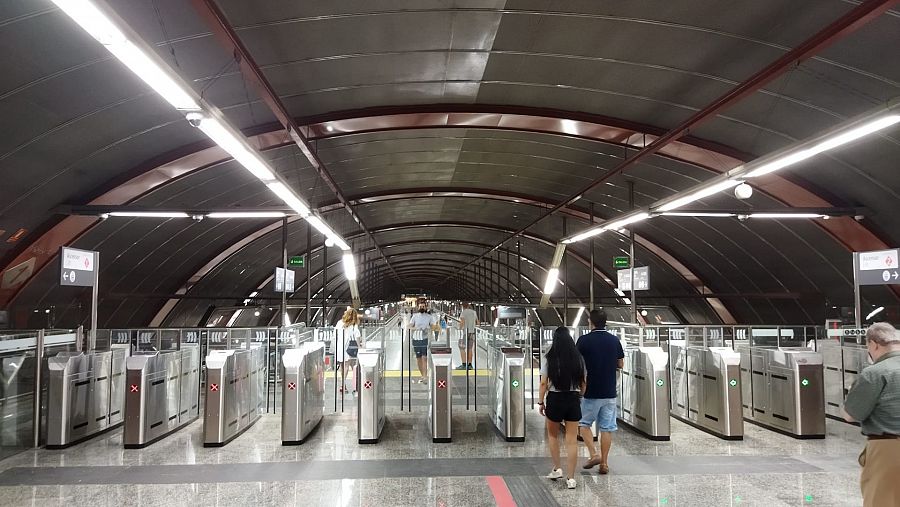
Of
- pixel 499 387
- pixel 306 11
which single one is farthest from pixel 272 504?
pixel 306 11

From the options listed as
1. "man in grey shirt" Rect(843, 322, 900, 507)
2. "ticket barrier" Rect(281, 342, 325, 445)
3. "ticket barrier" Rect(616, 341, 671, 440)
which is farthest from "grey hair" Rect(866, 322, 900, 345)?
"ticket barrier" Rect(281, 342, 325, 445)

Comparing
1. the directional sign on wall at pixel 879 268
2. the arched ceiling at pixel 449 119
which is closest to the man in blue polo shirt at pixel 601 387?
the arched ceiling at pixel 449 119

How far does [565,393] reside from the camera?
5.95 m

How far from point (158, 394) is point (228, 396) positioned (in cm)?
114

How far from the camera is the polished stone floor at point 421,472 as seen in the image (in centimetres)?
558

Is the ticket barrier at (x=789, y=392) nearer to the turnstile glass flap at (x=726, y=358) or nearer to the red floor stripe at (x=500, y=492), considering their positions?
the turnstile glass flap at (x=726, y=358)

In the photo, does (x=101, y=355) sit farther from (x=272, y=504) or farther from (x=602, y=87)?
(x=602, y=87)

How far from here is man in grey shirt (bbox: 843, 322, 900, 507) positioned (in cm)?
352

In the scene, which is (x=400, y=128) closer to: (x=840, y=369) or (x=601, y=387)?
(x=601, y=387)

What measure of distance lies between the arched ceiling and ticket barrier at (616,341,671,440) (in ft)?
14.5

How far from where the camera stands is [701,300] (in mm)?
23750

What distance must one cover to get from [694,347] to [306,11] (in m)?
7.96

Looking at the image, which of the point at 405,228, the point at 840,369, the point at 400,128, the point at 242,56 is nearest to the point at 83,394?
the point at 242,56

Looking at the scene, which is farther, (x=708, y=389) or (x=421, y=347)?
(x=421, y=347)
